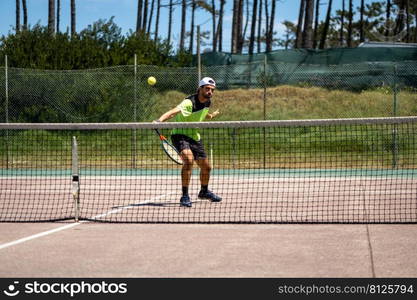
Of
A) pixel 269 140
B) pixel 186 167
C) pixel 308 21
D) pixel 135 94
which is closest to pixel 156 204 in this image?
pixel 186 167

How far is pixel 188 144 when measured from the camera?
31.6 feet

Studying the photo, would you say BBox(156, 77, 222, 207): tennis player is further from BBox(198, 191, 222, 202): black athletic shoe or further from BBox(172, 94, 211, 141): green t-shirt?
BBox(198, 191, 222, 202): black athletic shoe

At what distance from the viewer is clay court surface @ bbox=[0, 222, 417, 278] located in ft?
17.1

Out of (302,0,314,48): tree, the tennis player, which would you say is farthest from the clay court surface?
(302,0,314,48): tree

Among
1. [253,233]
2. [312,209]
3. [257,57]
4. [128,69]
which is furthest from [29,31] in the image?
[253,233]

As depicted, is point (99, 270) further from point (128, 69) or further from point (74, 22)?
point (74, 22)

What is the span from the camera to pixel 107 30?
25844 millimetres

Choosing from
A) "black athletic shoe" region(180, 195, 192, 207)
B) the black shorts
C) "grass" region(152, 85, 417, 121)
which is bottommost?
"black athletic shoe" region(180, 195, 192, 207)

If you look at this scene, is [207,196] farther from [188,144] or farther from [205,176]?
[188,144]

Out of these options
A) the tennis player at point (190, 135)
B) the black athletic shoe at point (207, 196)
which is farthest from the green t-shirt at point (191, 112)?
the black athletic shoe at point (207, 196)

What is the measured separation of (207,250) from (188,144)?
11.9 ft

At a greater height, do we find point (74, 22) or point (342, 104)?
point (74, 22)

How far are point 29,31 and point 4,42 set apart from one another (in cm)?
97

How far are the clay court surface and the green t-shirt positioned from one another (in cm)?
214
